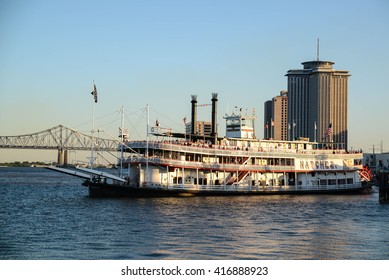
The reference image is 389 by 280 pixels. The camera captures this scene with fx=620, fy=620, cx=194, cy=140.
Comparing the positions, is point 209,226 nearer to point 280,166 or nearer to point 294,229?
point 294,229

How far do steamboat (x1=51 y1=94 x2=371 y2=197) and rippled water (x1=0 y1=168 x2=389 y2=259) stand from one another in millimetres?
4134

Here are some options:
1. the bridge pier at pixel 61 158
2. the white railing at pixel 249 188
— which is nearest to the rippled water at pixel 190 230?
the white railing at pixel 249 188

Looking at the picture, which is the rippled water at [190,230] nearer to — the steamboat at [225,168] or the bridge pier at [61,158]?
the steamboat at [225,168]

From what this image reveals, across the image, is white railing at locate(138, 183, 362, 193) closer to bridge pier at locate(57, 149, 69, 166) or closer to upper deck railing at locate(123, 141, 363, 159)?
upper deck railing at locate(123, 141, 363, 159)

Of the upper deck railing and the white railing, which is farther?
the white railing

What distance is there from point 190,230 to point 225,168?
95.1ft

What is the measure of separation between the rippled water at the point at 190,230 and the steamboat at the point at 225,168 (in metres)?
4.13

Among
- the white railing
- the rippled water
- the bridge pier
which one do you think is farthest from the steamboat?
the bridge pier

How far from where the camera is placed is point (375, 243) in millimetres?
34250

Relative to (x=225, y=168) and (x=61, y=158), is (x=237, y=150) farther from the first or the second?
(x=61, y=158)

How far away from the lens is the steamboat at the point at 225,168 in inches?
2420

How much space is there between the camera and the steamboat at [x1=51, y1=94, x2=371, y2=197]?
6147 centimetres

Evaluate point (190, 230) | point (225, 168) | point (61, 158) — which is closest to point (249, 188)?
point (225, 168)
